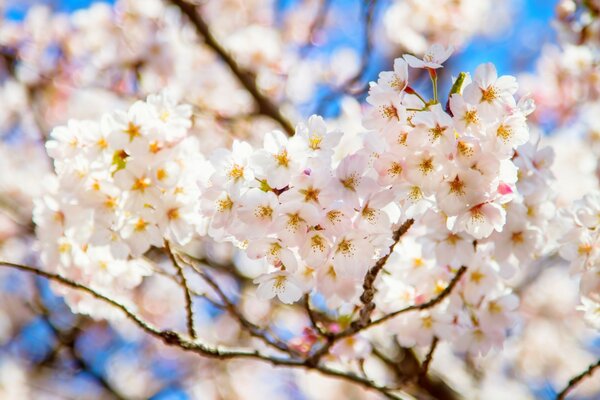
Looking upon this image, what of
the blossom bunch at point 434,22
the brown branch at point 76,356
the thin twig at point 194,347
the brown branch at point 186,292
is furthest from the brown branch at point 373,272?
the blossom bunch at point 434,22

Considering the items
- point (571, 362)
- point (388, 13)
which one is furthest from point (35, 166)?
point (571, 362)

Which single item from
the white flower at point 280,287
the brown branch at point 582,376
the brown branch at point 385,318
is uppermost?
the white flower at point 280,287

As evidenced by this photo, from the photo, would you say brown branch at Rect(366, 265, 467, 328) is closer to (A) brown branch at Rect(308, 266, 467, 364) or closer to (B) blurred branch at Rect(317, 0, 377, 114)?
(A) brown branch at Rect(308, 266, 467, 364)

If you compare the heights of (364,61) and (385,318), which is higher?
(364,61)

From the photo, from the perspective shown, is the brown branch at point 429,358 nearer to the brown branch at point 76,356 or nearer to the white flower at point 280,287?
the white flower at point 280,287

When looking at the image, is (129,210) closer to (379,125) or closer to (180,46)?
(379,125)

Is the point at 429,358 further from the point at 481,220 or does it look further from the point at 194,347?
the point at 194,347

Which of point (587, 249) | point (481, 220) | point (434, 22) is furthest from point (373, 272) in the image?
point (434, 22)
